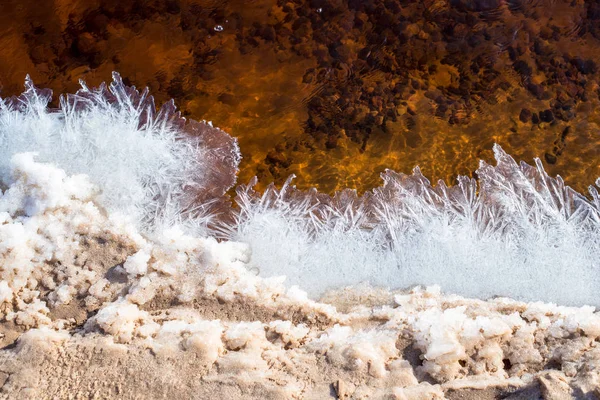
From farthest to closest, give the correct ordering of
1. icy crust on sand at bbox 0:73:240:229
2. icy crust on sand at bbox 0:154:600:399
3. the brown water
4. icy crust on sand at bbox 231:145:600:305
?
the brown water → icy crust on sand at bbox 0:73:240:229 → icy crust on sand at bbox 231:145:600:305 → icy crust on sand at bbox 0:154:600:399

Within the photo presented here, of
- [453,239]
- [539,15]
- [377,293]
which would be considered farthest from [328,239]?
[539,15]

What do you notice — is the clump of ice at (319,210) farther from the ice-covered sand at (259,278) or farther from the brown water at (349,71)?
the brown water at (349,71)

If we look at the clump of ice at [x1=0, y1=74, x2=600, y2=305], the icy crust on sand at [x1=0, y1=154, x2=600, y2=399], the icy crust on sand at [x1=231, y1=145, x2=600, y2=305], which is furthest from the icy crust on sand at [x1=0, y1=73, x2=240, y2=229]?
the icy crust on sand at [x1=231, y1=145, x2=600, y2=305]

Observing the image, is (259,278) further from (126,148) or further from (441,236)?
(126,148)

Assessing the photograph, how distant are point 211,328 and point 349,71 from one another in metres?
2.45

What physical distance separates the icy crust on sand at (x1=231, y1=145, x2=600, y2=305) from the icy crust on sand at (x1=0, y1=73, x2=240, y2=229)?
0.34 m

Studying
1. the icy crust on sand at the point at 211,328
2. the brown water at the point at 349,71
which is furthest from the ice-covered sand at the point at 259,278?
the brown water at the point at 349,71

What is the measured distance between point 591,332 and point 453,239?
39.7 inches

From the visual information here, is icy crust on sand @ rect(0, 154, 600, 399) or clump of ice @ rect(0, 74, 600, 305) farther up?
clump of ice @ rect(0, 74, 600, 305)

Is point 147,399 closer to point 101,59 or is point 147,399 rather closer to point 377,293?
point 377,293

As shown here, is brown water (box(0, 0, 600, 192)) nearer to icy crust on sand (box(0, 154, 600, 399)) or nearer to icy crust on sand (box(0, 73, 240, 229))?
icy crust on sand (box(0, 73, 240, 229))

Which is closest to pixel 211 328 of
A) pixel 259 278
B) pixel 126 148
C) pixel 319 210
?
pixel 259 278

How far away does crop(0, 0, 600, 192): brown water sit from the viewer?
4312mm

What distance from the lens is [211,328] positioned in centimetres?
279
